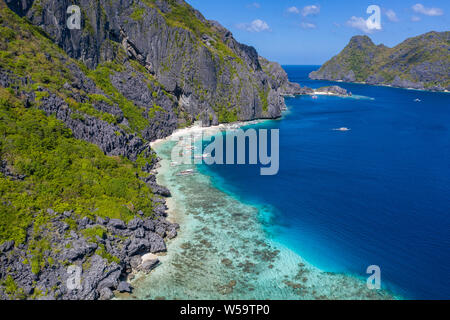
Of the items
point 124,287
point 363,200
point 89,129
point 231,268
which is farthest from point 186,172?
point 124,287

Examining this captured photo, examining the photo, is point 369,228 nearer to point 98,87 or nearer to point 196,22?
point 98,87

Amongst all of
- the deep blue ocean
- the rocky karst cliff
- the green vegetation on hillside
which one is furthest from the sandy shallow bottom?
the green vegetation on hillside

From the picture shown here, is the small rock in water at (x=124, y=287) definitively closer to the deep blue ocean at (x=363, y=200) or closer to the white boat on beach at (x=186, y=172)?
the deep blue ocean at (x=363, y=200)

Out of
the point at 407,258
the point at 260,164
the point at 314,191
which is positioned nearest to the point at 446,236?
the point at 407,258

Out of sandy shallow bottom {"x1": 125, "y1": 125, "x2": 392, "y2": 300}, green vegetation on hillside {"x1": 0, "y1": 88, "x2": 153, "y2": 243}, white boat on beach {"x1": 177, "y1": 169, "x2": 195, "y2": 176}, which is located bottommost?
sandy shallow bottom {"x1": 125, "y1": 125, "x2": 392, "y2": 300}

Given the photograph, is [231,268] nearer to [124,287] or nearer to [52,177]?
[124,287]

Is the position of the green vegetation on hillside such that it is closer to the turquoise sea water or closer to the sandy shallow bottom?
the sandy shallow bottom
